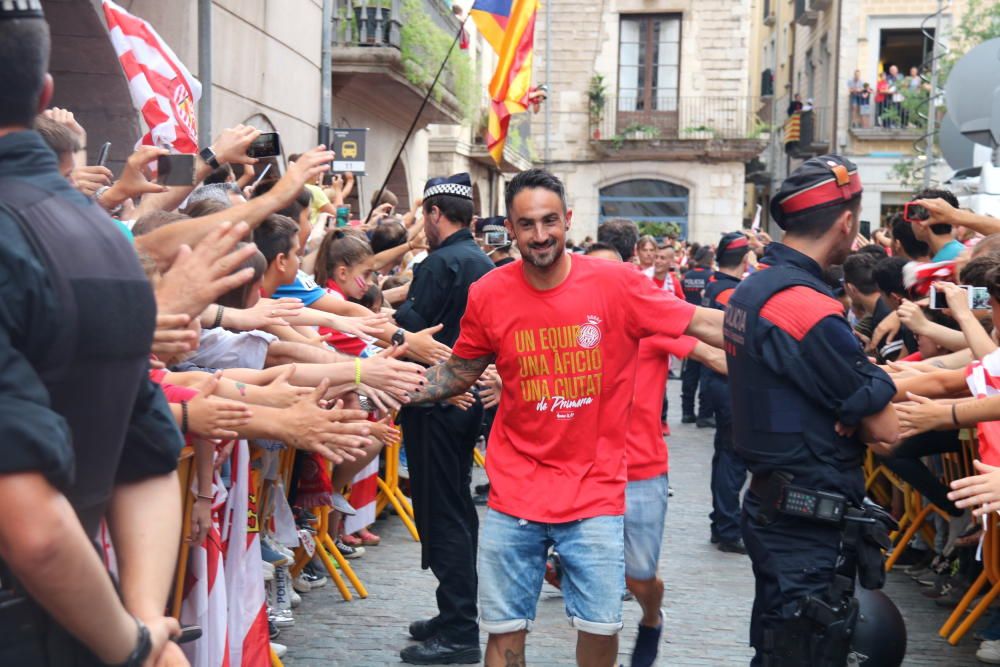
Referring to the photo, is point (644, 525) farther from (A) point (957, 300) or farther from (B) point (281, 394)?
(B) point (281, 394)

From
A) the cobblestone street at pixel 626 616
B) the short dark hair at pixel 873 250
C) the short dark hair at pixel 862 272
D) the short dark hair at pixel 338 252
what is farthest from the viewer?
the short dark hair at pixel 873 250

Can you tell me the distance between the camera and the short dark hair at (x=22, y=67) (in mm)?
2012

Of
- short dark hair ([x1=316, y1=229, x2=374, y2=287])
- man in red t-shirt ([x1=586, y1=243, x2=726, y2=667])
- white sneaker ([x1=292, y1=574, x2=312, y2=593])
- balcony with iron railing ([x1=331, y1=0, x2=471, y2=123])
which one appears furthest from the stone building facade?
man in red t-shirt ([x1=586, y1=243, x2=726, y2=667])

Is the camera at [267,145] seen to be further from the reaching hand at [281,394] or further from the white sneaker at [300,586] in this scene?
the white sneaker at [300,586]

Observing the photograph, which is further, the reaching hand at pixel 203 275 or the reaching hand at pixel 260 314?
the reaching hand at pixel 260 314

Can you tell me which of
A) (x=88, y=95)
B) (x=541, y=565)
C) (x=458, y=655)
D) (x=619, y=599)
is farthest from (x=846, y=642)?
(x=88, y=95)

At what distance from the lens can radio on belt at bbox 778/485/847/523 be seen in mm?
4129

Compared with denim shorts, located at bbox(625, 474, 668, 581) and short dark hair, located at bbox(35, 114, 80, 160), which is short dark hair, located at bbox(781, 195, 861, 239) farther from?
short dark hair, located at bbox(35, 114, 80, 160)

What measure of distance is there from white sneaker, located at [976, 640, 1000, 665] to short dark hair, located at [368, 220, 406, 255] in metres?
4.85

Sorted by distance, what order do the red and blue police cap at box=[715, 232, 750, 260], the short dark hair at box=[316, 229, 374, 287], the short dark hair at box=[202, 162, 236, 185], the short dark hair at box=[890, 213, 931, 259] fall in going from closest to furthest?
1. the short dark hair at box=[202, 162, 236, 185]
2. the short dark hair at box=[316, 229, 374, 287]
3. the short dark hair at box=[890, 213, 931, 259]
4. the red and blue police cap at box=[715, 232, 750, 260]

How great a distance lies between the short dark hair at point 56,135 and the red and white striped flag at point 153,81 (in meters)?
2.34

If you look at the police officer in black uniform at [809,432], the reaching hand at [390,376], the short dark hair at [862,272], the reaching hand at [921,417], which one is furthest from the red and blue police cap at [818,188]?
the short dark hair at [862,272]

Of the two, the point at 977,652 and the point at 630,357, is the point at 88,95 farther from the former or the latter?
the point at 977,652

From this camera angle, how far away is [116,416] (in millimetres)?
2203
